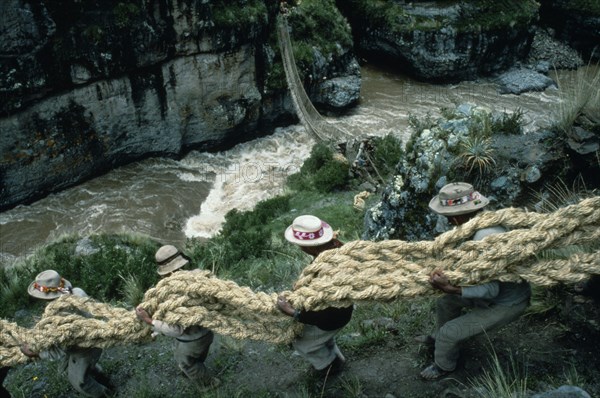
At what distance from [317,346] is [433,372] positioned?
88cm

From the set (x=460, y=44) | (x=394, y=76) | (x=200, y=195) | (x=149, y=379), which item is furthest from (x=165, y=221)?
(x=460, y=44)

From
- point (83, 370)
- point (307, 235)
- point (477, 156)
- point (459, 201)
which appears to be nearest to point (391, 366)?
point (307, 235)

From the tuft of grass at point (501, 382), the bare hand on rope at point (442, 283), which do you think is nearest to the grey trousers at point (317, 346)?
the bare hand on rope at point (442, 283)

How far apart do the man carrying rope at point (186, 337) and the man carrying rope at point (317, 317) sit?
78cm

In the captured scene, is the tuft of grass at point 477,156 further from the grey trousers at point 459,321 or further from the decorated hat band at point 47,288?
the decorated hat band at point 47,288

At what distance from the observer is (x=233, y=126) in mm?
15617

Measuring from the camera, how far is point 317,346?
156 inches

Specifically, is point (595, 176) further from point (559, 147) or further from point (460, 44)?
point (460, 44)

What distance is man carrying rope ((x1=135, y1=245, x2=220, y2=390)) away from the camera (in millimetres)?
3812

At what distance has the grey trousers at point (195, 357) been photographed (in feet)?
13.7

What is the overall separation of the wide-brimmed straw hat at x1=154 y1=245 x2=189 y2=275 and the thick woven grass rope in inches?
15.0

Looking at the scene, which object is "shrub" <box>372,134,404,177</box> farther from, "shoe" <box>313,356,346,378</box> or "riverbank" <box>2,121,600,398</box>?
"shoe" <box>313,356,346,378</box>

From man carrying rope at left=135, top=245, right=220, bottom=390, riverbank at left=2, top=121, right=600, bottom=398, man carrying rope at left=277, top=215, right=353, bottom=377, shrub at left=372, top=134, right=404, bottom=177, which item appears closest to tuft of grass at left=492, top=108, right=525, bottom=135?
riverbank at left=2, top=121, right=600, bottom=398

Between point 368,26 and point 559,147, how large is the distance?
1607 centimetres
